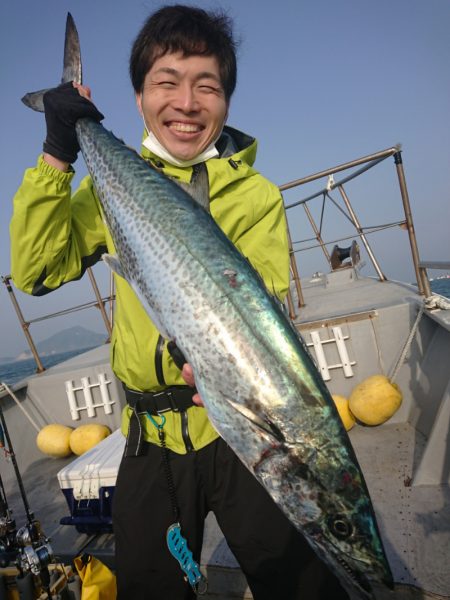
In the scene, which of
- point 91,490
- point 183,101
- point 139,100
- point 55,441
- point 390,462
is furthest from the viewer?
point 55,441

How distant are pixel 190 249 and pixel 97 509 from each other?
2.89 metres

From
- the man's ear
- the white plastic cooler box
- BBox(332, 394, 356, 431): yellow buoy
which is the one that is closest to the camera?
the man's ear

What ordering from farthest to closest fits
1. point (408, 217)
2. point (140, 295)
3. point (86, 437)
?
point (86, 437), point (408, 217), point (140, 295)

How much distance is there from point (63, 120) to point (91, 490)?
9.66ft

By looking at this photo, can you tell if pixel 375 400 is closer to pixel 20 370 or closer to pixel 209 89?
pixel 209 89

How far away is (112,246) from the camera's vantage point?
201 centimetres

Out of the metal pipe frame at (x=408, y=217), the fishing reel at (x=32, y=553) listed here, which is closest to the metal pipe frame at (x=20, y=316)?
the fishing reel at (x=32, y=553)

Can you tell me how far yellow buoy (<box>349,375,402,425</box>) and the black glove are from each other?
3.84 m

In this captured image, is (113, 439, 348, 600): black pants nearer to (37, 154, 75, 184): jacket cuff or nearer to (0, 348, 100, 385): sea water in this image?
(37, 154, 75, 184): jacket cuff

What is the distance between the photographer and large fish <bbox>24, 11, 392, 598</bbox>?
142 centimetres

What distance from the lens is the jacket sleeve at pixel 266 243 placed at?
2.01m

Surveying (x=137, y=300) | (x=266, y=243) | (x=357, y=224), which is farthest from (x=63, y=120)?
(x=357, y=224)

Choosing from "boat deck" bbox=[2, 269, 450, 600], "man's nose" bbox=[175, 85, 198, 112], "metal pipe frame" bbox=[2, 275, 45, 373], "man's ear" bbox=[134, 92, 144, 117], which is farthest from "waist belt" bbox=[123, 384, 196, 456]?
"metal pipe frame" bbox=[2, 275, 45, 373]

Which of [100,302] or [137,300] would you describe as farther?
[100,302]
